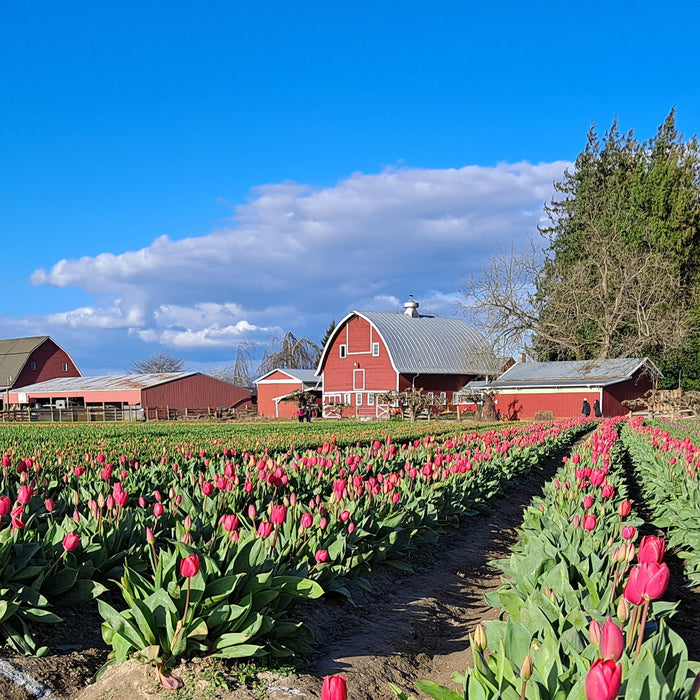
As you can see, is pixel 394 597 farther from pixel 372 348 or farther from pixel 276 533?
pixel 372 348

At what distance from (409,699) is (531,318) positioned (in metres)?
49.6

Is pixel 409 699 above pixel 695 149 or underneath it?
underneath

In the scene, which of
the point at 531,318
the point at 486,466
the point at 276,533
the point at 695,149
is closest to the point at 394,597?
the point at 276,533

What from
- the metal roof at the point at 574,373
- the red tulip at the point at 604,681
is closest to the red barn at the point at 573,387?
the metal roof at the point at 574,373

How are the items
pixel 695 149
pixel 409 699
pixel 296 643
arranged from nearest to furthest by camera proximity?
pixel 409 699, pixel 296 643, pixel 695 149

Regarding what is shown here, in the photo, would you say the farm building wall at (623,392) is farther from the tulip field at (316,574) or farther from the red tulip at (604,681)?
the red tulip at (604,681)

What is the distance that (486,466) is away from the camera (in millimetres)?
10047

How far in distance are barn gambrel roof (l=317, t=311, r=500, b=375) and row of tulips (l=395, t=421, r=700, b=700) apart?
42.3 m

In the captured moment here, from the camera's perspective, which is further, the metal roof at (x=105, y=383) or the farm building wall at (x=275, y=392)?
the farm building wall at (x=275, y=392)

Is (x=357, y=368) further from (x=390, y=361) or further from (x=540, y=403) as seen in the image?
(x=540, y=403)

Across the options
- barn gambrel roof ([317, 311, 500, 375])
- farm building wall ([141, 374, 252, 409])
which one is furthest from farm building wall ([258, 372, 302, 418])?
farm building wall ([141, 374, 252, 409])

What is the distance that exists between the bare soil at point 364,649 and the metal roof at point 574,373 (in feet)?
118

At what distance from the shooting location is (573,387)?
135 ft

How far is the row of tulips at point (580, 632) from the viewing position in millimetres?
2223
